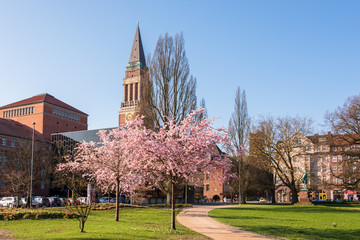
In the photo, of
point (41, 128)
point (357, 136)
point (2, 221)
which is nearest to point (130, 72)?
point (41, 128)

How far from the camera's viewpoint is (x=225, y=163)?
57.2ft

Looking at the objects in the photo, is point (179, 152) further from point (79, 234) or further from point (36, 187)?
point (36, 187)

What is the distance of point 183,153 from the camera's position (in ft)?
54.2

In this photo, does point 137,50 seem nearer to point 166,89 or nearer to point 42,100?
point 42,100

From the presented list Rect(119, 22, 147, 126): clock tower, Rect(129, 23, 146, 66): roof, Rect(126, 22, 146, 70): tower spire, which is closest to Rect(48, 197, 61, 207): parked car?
Rect(119, 22, 147, 126): clock tower

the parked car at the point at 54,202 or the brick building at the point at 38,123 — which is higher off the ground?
the brick building at the point at 38,123

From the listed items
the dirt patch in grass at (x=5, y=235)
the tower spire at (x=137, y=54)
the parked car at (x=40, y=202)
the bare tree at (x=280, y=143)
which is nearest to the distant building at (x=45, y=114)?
the tower spire at (x=137, y=54)

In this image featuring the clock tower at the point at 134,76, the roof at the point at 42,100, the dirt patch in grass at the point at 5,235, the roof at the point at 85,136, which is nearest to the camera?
the dirt patch in grass at the point at 5,235

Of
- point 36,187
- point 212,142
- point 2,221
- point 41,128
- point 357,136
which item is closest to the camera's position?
point 212,142

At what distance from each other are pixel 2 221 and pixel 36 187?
50844 millimetres

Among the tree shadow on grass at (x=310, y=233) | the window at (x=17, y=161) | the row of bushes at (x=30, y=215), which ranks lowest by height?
the row of bushes at (x=30, y=215)

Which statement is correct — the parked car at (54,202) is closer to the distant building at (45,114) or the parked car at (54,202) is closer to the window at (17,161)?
the window at (17,161)

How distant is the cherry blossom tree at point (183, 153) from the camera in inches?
634

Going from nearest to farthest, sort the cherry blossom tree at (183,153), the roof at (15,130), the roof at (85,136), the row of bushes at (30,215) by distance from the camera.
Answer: the cherry blossom tree at (183,153), the row of bushes at (30,215), the roof at (15,130), the roof at (85,136)
